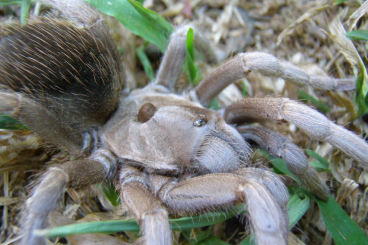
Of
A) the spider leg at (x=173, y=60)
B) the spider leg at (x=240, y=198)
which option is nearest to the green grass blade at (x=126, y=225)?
the spider leg at (x=240, y=198)

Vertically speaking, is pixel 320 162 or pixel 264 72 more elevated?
pixel 264 72

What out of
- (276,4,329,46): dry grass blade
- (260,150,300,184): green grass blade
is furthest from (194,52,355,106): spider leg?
(276,4,329,46): dry grass blade

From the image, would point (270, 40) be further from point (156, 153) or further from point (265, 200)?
point (265, 200)

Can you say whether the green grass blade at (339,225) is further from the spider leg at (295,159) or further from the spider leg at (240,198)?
the spider leg at (240,198)

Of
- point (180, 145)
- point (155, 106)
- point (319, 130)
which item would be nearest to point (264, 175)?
point (319, 130)

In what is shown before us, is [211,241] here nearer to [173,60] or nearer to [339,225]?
[339,225]

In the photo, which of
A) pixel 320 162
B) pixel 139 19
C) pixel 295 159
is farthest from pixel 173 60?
pixel 320 162
